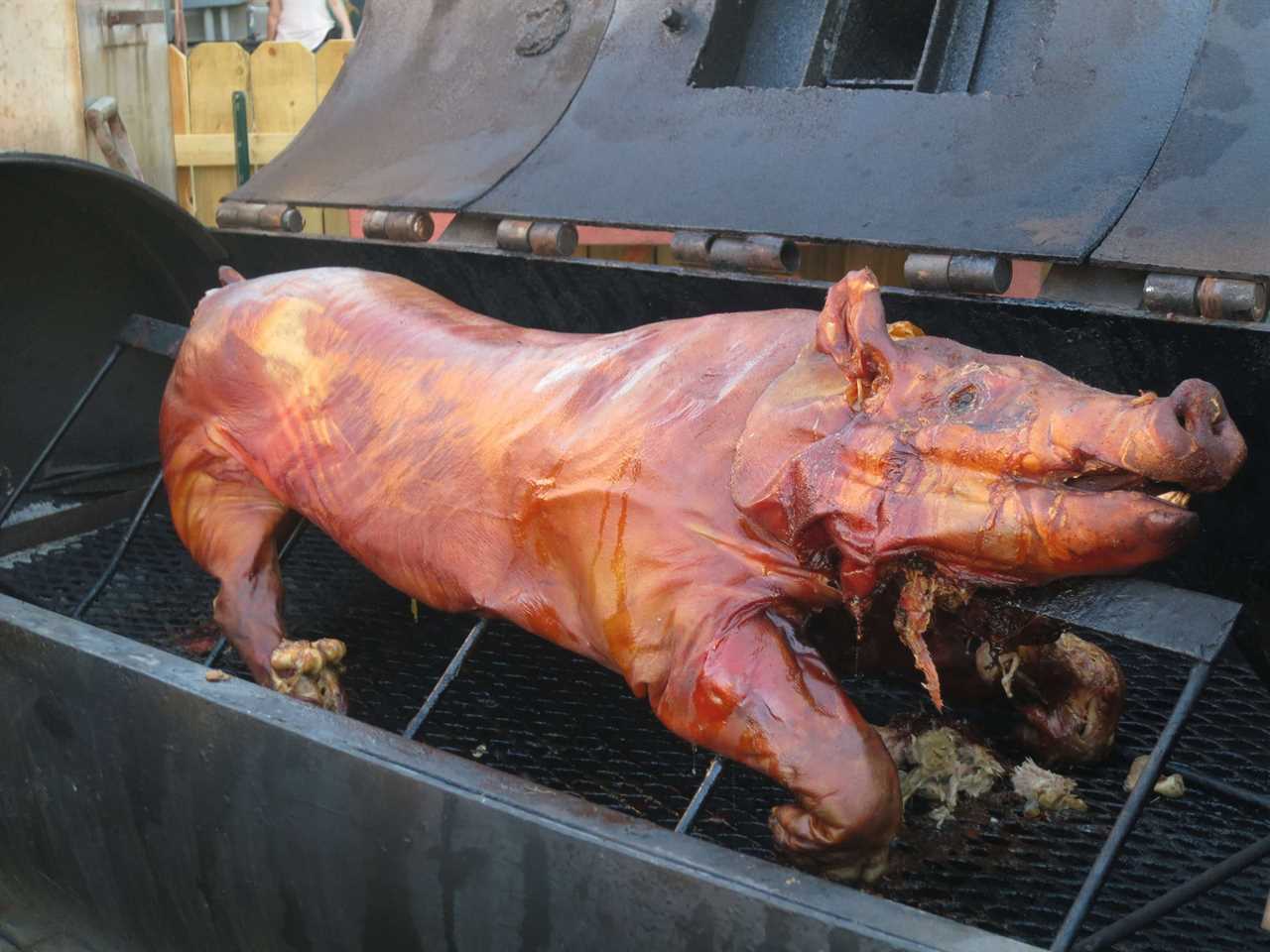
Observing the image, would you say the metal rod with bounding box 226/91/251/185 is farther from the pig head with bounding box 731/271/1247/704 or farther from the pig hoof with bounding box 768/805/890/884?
the pig hoof with bounding box 768/805/890/884

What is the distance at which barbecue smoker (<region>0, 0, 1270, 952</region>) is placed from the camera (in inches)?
85.5

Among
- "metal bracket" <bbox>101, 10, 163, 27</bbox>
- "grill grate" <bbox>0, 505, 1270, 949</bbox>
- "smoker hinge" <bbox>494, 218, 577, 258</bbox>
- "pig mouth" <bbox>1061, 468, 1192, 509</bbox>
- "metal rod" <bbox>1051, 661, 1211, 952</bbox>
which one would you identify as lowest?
"grill grate" <bbox>0, 505, 1270, 949</bbox>

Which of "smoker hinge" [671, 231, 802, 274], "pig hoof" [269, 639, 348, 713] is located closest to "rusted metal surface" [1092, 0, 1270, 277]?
"smoker hinge" [671, 231, 802, 274]

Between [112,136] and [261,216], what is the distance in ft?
2.16

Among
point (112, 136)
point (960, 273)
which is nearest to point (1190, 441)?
point (960, 273)

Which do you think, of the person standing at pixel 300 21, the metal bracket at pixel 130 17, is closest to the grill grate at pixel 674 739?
the metal bracket at pixel 130 17

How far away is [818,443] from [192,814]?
1.33 m

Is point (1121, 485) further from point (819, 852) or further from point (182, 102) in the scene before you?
point (182, 102)

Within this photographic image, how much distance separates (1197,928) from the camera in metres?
2.28

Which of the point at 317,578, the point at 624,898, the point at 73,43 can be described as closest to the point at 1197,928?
the point at 624,898

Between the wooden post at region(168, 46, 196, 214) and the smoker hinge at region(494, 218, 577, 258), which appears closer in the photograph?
the smoker hinge at region(494, 218, 577, 258)

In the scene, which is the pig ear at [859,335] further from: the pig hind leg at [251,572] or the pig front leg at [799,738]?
the pig hind leg at [251,572]

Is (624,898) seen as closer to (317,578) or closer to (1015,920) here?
(1015,920)

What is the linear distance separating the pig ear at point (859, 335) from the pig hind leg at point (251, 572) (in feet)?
4.31
